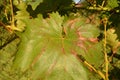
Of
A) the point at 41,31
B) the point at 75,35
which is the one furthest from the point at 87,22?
the point at 41,31

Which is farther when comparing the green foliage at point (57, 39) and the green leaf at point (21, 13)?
the green leaf at point (21, 13)

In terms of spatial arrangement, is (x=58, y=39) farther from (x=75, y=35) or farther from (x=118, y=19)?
(x=118, y=19)

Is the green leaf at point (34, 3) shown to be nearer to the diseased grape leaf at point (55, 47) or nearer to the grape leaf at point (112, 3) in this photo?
the diseased grape leaf at point (55, 47)

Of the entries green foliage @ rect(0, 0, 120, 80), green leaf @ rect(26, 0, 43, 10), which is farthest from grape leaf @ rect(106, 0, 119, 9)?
green leaf @ rect(26, 0, 43, 10)

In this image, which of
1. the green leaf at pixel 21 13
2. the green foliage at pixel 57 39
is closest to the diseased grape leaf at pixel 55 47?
the green foliage at pixel 57 39

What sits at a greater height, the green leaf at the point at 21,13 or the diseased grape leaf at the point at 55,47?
the green leaf at the point at 21,13

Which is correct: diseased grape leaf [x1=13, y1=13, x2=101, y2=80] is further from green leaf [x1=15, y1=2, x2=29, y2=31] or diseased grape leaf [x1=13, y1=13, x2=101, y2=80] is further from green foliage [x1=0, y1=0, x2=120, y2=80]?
green leaf [x1=15, y1=2, x2=29, y2=31]

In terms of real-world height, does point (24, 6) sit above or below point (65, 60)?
above
